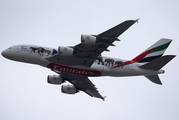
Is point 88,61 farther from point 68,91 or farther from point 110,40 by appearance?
point 68,91

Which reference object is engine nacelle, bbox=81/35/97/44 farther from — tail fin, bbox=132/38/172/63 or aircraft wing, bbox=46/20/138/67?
tail fin, bbox=132/38/172/63

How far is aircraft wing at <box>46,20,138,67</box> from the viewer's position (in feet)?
126

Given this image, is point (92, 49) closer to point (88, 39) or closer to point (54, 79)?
point (88, 39)

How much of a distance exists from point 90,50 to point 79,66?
3.83 metres

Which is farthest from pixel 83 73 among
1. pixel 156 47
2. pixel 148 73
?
pixel 156 47

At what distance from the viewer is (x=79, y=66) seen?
1735 inches

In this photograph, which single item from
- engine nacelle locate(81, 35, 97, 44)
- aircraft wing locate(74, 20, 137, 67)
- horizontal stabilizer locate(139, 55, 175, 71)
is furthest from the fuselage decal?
horizontal stabilizer locate(139, 55, 175, 71)

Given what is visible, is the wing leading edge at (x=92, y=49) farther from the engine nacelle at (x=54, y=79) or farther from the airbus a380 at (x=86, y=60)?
the engine nacelle at (x=54, y=79)

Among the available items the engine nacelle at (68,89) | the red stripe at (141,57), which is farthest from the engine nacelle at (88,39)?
the engine nacelle at (68,89)

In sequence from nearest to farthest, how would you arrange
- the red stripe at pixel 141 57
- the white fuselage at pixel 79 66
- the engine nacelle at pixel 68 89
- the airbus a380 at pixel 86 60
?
the airbus a380 at pixel 86 60, the white fuselage at pixel 79 66, the red stripe at pixel 141 57, the engine nacelle at pixel 68 89

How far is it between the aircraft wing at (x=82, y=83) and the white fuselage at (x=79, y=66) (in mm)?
4524

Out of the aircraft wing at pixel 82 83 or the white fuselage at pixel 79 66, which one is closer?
the white fuselage at pixel 79 66

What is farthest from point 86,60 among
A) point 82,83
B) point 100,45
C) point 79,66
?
point 82,83

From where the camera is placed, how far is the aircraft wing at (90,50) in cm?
3853
